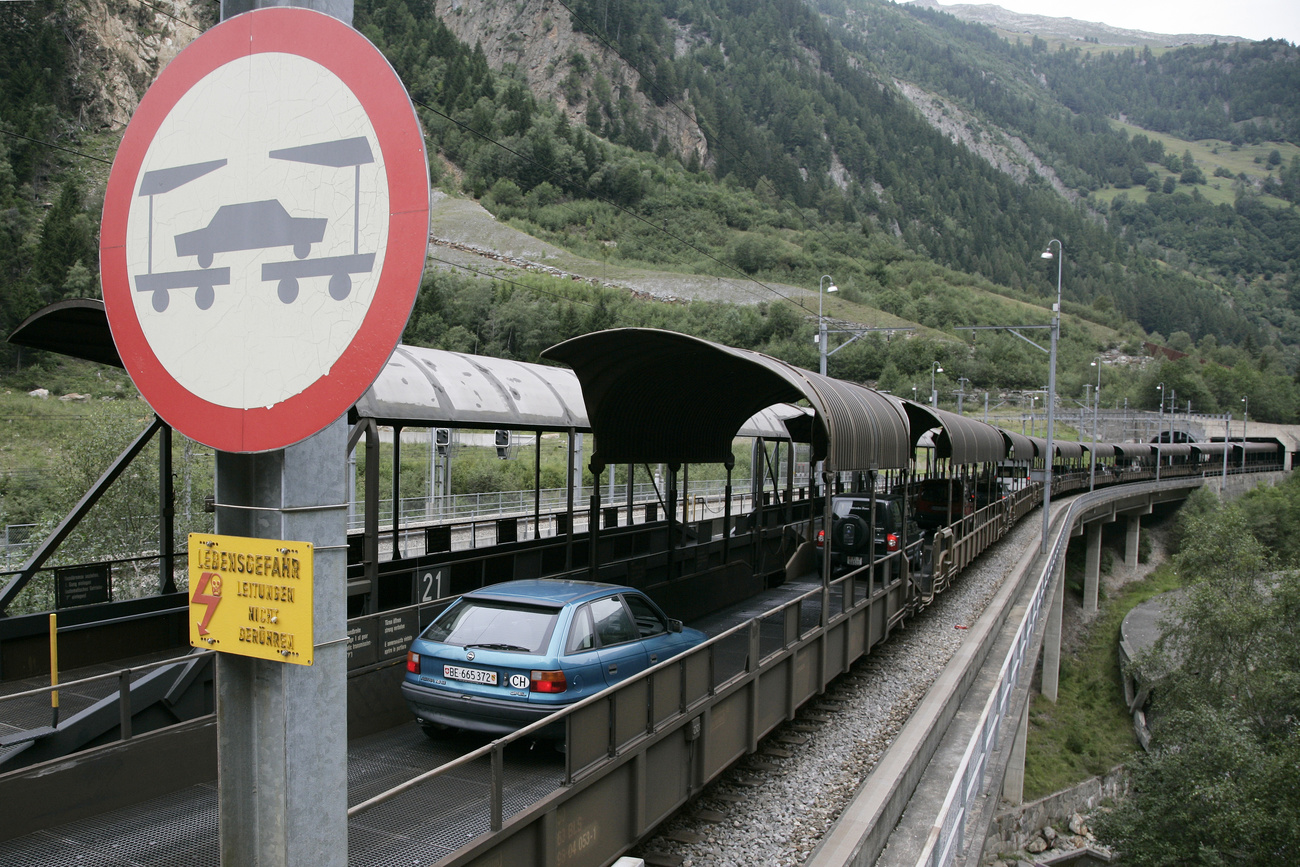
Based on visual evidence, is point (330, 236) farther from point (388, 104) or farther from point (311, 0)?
point (311, 0)

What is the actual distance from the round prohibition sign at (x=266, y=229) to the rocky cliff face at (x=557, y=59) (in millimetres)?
183102

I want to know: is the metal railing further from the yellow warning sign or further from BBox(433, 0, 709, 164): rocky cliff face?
BBox(433, 0, 709, 164): rocky cliff face

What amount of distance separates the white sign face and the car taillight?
520 cm

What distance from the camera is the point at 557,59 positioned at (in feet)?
598

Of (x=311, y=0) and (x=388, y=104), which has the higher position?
(x=311, y=0)

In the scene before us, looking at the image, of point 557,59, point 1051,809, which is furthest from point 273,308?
point 557,59

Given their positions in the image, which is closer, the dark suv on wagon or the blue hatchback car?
the blue hatchback car

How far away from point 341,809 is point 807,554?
16.9 metres

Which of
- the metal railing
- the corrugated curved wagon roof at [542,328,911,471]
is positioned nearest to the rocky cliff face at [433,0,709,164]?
the metal railing

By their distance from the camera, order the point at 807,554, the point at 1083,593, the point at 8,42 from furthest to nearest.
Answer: the point at 8,42 < the point at 1083,593 < the point at 807,554

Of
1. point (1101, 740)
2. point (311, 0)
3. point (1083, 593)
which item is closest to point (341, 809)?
point (311, 0)

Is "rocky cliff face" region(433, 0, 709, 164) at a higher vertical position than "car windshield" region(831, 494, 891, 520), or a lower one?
higher

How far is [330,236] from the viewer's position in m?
2.30

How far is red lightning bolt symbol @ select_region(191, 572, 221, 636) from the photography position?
2.48 meters
